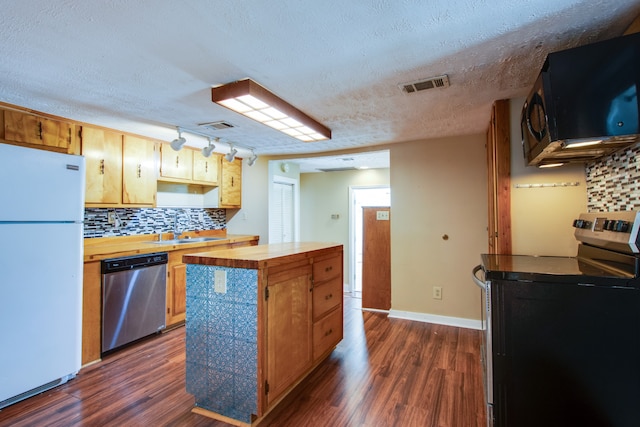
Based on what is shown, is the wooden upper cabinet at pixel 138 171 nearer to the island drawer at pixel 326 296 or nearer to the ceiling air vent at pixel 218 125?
the ceiling air vent at pixel 218 125

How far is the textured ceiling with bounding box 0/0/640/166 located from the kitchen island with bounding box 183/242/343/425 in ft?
3.80

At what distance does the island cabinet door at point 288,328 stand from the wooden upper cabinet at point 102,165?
7.29ft

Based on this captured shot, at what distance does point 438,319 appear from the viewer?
3.65 m

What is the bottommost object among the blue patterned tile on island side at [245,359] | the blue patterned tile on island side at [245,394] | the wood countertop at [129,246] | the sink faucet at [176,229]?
the blue patterned tile on island side at [245,394]

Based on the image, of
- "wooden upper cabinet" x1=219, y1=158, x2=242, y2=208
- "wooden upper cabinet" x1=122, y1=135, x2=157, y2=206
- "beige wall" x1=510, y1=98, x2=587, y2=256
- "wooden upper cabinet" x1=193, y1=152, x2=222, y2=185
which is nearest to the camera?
"beige wall" x1=510, y1=98, x2=587, y2=256

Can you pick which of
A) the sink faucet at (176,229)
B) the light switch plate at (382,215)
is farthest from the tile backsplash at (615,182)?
the sink faucet at (176,229)

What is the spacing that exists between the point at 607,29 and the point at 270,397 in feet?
8.66

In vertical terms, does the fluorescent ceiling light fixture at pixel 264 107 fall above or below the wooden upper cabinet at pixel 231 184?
above

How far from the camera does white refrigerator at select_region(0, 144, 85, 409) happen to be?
81.7 inches

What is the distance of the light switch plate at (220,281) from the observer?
192cm

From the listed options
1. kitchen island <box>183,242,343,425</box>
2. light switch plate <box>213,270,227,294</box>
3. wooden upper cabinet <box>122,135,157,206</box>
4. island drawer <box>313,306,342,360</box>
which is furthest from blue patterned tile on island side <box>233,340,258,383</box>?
wooden upper cabinet <box>122,135,157,206</box>

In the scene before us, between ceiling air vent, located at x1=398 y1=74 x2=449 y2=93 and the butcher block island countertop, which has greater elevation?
ceiling air vent, located at x1=398 y1=74 x2=449 y2=93

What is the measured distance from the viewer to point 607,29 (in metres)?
1.51

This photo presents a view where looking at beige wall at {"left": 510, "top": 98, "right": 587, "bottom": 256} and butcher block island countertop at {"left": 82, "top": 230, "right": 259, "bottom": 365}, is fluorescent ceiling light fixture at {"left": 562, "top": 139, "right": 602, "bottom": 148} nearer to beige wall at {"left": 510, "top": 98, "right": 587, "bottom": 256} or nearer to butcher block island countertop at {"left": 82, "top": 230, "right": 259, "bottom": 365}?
beige wall at {"left": 510, "top": 98, "right": 587, "bottom": 256}
